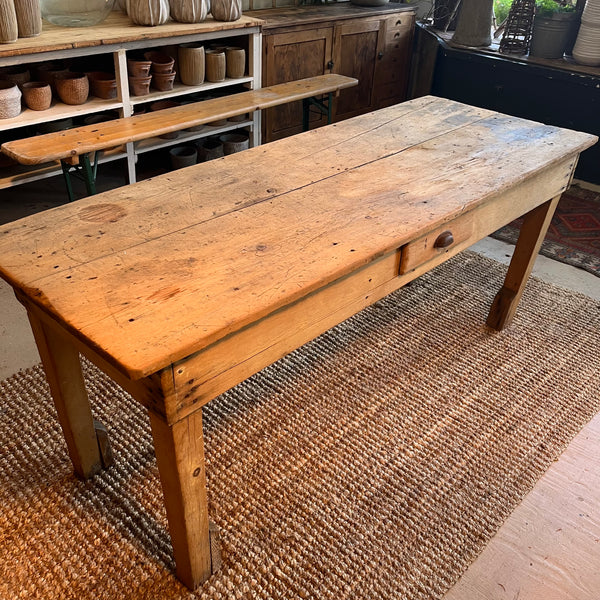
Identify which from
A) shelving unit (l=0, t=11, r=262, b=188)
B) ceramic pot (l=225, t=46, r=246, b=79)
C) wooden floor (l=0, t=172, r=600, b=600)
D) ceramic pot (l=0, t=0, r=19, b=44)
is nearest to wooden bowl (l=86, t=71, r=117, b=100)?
shelving unit (l=0, t=11, r=262, b=188)

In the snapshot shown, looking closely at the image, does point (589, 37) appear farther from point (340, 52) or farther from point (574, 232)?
point (340, 52)

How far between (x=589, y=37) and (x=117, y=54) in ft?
9.01

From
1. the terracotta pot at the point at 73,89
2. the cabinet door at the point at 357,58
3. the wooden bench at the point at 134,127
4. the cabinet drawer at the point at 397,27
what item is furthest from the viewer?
the cabinet drawer at the point at 397,27

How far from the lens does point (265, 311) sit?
1.12 m

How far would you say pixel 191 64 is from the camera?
320cm

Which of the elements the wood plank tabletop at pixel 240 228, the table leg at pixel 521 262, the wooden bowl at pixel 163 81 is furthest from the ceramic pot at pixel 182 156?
the table leg at pixel 521 262

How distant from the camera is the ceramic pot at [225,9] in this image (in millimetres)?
3180

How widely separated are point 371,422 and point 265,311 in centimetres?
96

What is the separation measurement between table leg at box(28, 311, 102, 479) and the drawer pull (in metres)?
0.94

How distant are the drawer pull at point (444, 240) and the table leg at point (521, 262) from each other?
73 centimetres

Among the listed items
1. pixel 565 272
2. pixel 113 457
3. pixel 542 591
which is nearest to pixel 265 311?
pixel 113 457

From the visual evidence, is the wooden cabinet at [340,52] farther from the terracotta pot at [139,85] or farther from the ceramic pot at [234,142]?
the terracotta pot at [139,85]

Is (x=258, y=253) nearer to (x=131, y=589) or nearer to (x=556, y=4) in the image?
(x=131, y=589)

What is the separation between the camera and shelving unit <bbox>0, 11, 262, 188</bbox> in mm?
2598
